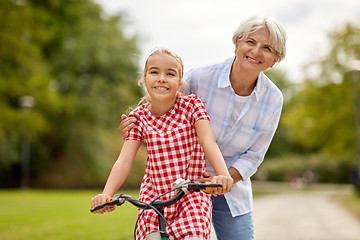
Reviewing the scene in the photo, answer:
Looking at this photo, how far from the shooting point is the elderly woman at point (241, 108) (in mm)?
3070

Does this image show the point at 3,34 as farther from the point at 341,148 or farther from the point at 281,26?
the point at 341,148

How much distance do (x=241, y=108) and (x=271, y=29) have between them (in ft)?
1.81

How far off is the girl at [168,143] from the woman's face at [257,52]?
18.1 inches

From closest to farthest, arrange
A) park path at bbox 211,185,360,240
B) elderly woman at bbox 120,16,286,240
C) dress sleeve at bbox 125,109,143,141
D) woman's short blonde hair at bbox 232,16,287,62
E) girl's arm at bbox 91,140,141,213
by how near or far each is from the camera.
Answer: girl's arm at bbox 91,140,141,213
dress sleeve at bbox 125,109,143,141
woman's short blonde hair at bbox 232,16,287,62
elderly woman at bbox 120,16,286,240
park path at bbox 211,185,360,240

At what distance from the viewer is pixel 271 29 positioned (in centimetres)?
295

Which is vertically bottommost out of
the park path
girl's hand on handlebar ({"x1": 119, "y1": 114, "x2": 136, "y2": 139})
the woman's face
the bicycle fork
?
the park path

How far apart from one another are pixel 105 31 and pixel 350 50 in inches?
633

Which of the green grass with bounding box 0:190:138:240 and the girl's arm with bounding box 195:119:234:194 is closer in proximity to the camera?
the girl's arm with bounding box 195:119:234:194

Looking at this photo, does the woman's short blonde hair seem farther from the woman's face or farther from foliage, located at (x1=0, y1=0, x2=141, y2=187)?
foliage, located at (x1=0, y1=0, x2=141, y2=187)

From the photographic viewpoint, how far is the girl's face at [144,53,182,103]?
2.75 m

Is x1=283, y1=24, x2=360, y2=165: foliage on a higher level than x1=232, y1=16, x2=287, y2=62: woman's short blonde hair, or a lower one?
higher

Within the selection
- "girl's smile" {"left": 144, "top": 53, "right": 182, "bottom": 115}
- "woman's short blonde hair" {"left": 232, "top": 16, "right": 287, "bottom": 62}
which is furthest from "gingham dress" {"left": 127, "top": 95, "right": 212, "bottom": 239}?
"woman's short blonde hair" {"left": 232, "top": 16, "right": 287, "bottom": 62}

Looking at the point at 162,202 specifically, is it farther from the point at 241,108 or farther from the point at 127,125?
the point at 241,108

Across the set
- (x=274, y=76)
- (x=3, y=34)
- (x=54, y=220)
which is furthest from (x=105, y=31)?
(x=274, y=76)
